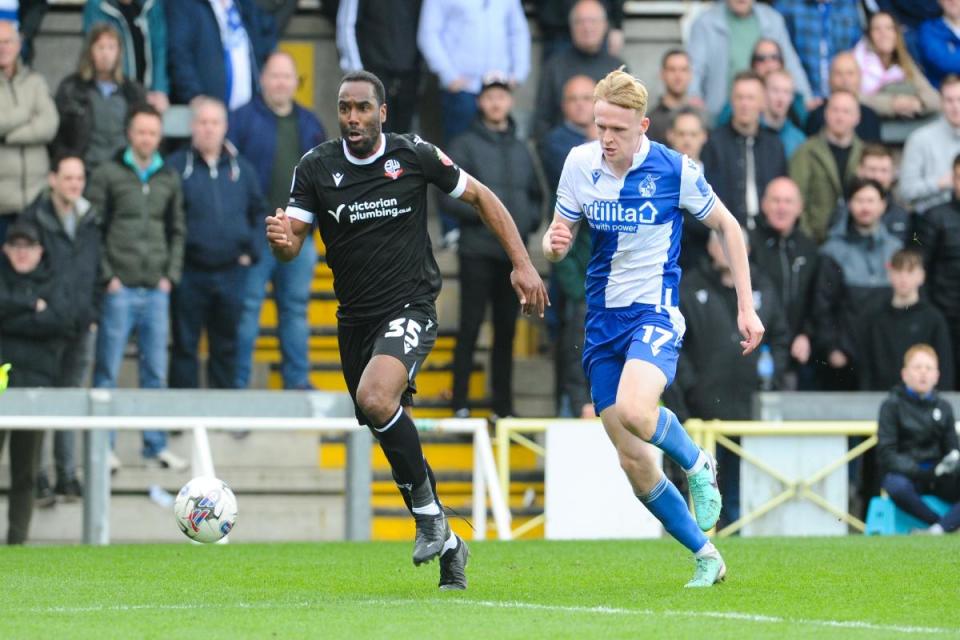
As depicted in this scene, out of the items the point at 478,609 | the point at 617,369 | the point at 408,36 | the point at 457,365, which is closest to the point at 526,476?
the point at 457,365

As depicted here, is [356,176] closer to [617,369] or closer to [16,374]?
[617,369]

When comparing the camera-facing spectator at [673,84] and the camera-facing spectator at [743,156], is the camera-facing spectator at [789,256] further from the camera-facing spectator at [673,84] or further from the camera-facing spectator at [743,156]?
the camera-facing spectator at [673,84]

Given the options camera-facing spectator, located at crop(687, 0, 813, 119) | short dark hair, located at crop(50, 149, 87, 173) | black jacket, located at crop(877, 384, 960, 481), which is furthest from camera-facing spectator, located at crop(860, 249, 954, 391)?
short dark hair, located at crop(50, 149, 87, 173)

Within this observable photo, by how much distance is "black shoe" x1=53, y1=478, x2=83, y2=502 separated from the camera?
14.8 m

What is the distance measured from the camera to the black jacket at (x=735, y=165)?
16125mm

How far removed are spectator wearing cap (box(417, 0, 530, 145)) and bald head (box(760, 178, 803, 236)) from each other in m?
2.49

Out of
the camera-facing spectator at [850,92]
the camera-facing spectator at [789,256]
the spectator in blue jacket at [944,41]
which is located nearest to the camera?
the camera-facing spectator at [789,256]

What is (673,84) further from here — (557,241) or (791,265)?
(557,241)

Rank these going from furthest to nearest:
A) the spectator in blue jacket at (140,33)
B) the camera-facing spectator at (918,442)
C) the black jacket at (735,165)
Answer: the black jacket at (735,165) < the spectator in blue jacket at (140,33) < the camera-facing spectator at (918,442)

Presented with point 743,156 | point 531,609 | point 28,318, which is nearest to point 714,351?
point 743,156

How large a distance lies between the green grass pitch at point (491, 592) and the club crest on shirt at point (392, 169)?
203cm

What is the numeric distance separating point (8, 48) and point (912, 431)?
7.52 m

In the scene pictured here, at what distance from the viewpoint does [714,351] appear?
14938 mm

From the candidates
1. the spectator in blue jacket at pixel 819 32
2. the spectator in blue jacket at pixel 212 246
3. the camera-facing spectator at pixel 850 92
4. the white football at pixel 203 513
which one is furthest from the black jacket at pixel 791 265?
the white football at pixel 203 513
